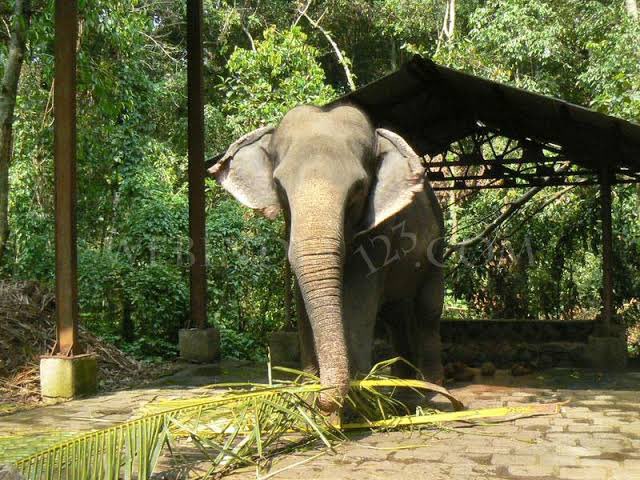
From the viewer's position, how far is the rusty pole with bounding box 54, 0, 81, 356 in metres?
7.43

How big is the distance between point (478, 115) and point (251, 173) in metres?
5.15

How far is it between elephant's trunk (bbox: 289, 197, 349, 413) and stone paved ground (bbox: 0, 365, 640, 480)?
1.43 feet

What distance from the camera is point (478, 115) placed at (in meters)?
10.3

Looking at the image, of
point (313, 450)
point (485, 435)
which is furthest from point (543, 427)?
point (313, 450)

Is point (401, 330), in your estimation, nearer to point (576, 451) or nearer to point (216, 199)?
point (576, 451)

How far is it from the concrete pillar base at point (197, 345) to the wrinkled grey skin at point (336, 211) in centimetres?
339

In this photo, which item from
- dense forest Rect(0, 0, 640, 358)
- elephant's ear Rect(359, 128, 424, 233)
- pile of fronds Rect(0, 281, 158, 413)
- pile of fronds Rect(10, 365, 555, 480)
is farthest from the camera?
dense forest Rect(0, 0, 640, 358)

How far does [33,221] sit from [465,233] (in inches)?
279

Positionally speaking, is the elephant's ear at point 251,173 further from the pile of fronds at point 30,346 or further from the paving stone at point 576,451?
the pile of fronds at point 30,346

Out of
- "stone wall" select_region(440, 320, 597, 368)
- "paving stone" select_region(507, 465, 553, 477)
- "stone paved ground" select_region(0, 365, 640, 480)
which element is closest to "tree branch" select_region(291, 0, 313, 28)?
"stone wall" select_region(440, 320, 597, 368)

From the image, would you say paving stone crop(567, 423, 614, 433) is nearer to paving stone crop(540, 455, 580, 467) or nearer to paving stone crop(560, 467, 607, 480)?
paving stone crop(540, 455, 580, 467)

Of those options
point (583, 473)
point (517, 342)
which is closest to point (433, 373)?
point (583, 473)

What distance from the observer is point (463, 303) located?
14.9 m

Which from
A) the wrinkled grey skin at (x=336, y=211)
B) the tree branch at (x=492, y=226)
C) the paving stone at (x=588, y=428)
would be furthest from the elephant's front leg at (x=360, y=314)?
the tree branch at (x=492, y=226)
